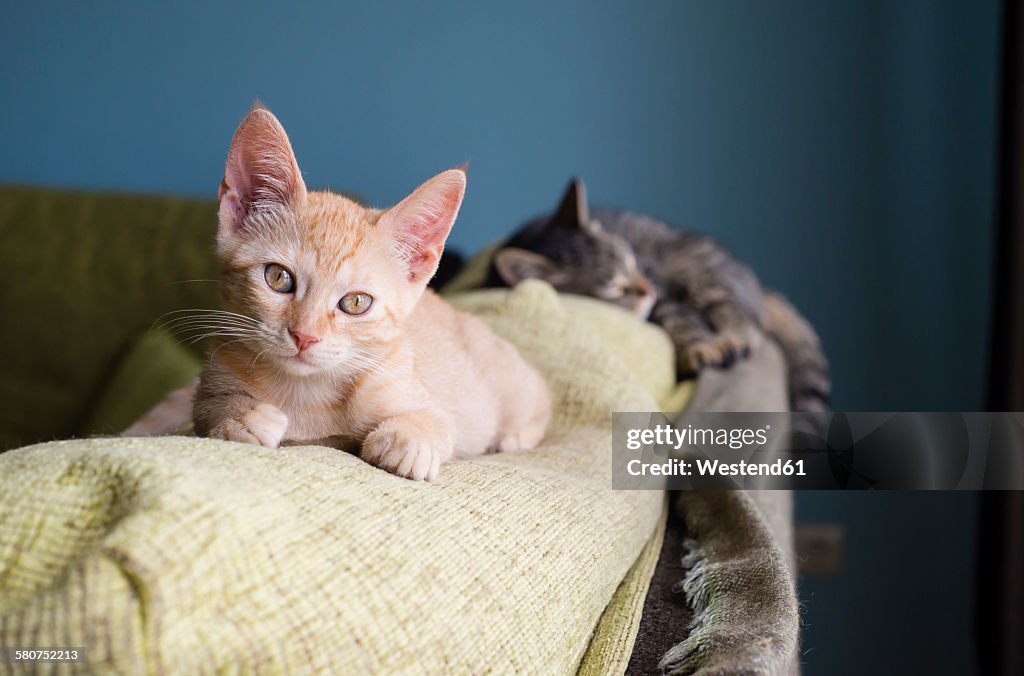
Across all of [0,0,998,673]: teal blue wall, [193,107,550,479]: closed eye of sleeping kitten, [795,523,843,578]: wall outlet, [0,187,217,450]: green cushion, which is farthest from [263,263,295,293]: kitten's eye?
[795,523,843,578]: wall outlet

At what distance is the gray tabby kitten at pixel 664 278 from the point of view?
2.19 m

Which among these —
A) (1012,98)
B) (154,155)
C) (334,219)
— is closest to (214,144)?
(154,155)

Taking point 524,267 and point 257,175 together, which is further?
point 524,267

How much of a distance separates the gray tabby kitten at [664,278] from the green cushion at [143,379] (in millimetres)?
780

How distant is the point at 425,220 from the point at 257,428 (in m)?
0.29

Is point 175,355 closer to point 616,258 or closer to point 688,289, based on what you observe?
point 616,258

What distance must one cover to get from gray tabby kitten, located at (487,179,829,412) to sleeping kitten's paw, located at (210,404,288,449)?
1.31 m

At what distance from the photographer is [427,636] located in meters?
0.61

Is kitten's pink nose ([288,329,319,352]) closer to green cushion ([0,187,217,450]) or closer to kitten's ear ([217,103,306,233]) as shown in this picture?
kitten's ear ([217,103,306,233])

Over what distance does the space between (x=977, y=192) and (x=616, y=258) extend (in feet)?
3.84

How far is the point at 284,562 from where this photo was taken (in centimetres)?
56

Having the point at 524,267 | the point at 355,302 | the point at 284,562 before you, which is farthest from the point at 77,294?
the point at 284,562

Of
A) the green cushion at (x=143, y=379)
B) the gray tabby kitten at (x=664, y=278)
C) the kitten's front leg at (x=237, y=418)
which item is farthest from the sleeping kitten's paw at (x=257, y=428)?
the gray tabby kitten at (x=664, y=278)

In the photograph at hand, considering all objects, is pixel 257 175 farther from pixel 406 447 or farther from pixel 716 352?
pixel 716 352
